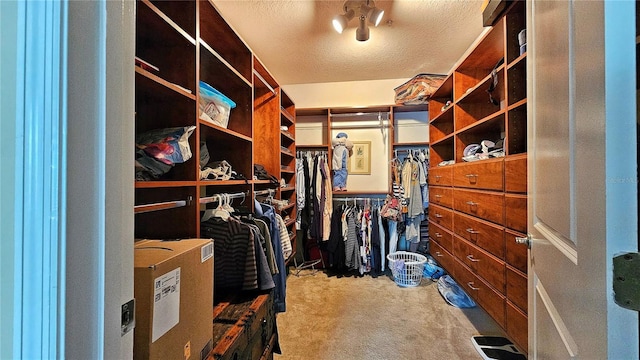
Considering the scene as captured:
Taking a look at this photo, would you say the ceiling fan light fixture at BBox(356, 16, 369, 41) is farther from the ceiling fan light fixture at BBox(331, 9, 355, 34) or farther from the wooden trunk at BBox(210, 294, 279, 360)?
the wooden trunk at BBox(210, 294, 279, 360)

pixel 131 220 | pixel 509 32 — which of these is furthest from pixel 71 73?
pixel 509 32

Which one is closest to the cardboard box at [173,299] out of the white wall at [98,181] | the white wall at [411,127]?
the white wall at [98,181]

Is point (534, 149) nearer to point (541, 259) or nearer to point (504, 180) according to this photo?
point (541, 259)

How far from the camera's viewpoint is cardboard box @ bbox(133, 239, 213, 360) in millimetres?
722

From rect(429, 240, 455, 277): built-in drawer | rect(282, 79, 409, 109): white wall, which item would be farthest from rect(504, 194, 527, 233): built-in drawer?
rect(282, 79, 409, 109): white wall

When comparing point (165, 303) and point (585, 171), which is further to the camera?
point (165, 303)

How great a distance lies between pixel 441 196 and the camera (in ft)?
8.50

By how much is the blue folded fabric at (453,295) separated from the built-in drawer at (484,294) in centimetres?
44

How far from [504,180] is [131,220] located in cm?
173

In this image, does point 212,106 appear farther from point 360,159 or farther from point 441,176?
point 360,159

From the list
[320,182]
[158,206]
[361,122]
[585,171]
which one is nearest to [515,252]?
[585,171]

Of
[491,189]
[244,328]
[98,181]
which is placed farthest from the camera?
[491,189]

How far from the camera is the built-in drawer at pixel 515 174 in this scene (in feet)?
4.38

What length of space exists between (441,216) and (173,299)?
7.92 feet
